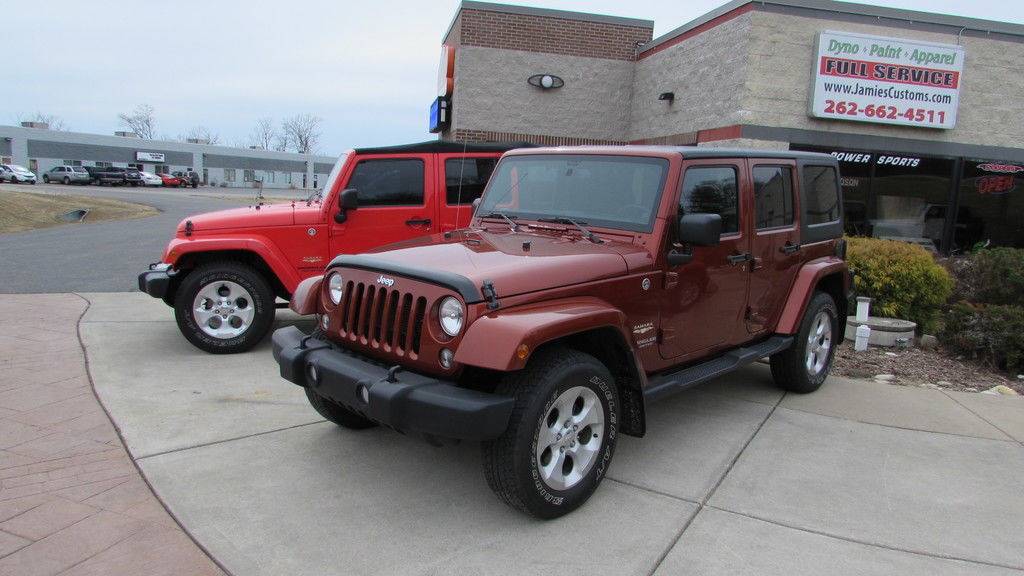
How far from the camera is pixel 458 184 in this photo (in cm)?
724

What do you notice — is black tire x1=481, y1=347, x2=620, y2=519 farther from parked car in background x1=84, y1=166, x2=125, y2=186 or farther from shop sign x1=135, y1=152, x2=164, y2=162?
shop sign x1=135, y1=152, x2=164, y2=162

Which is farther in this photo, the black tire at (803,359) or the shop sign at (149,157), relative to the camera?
the shop sign at (149,157)

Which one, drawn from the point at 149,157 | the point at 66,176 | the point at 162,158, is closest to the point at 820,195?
the point at 66,176

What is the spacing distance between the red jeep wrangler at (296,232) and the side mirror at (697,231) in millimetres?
3367

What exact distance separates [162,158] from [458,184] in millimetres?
74780

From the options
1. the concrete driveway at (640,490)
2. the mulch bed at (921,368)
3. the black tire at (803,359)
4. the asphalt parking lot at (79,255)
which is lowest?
the concrete driveway at (640,490)

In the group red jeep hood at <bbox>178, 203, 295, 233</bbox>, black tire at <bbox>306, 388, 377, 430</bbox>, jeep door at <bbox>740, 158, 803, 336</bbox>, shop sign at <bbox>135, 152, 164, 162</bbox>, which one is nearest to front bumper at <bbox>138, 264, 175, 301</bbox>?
red jeep hood at <bbox>178, 203, 295, 233</bbox>

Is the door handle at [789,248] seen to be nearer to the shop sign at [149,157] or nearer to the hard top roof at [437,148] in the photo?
the hard top roof at [437,148]

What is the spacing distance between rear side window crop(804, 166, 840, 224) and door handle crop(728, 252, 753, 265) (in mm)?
1043

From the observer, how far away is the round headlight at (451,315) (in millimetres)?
3281

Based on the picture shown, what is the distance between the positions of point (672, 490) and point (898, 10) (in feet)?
34.3

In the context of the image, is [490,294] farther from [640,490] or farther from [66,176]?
[66,176]

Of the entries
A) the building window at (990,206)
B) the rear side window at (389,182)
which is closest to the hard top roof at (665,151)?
the rear side window at (389,182)

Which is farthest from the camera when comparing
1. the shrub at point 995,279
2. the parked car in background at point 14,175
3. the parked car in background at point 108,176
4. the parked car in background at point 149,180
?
the parked car in background at point 149,180
